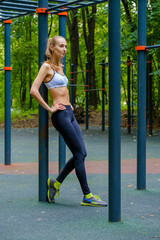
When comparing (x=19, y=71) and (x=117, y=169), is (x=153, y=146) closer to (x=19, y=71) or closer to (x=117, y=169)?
(x=117, y=169)

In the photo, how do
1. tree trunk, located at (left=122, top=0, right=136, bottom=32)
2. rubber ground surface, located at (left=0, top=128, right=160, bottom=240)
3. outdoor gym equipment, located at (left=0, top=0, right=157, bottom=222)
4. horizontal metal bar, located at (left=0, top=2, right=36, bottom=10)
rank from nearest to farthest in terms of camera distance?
rubber ground surface, located at (left=0, top=128, right=160, bottom=240) < outdoor gym equipment, located at (left=0, top=0, right=157, bottom=222) < horizontal metal bar, located at (left=0, top=2, right=36, bottom=10) < tree trunk, located at (left=122, top=0, right=136, bottom=32)

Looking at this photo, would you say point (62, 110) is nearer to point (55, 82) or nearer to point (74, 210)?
point (55, 82)

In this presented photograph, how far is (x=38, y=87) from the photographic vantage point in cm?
420

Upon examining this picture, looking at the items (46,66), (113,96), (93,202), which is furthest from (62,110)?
(93,202)

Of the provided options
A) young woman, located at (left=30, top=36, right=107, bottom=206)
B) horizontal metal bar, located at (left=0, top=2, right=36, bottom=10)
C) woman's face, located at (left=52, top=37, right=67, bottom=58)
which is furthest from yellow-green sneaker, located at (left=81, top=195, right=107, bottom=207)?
horizontal metal bar, located at (left=0, top=2, right=36, bottom=10)

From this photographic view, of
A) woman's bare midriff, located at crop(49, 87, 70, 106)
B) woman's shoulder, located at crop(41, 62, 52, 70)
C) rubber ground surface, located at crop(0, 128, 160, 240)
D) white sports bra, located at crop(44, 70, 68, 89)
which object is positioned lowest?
rubber ground surface, located at crop(0, 128, 160, 240)

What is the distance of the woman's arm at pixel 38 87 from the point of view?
420 centimetres

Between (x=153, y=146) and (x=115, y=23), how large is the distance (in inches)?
264

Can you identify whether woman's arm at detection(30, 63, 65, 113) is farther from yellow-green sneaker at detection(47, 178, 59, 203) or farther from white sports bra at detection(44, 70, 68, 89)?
yellow-green sneaker at detection(47, 178, 59, 203)

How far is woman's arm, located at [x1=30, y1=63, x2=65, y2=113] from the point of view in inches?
165

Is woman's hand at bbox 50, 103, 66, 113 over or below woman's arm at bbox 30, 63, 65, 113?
below

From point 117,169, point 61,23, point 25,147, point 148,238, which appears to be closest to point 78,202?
point 117,169

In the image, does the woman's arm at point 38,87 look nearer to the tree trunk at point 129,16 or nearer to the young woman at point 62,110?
the young woman at point 62,110

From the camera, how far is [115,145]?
3.64m
